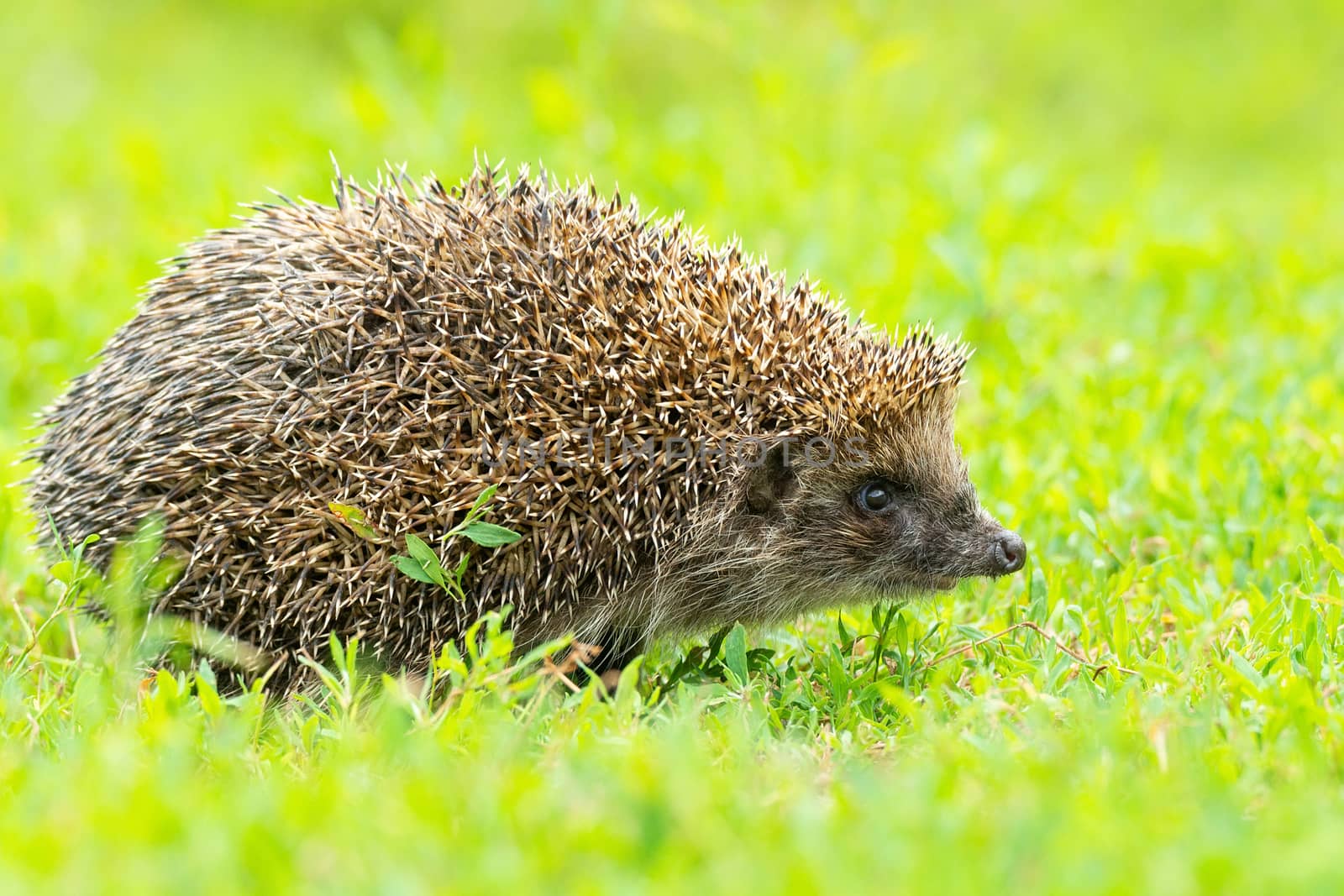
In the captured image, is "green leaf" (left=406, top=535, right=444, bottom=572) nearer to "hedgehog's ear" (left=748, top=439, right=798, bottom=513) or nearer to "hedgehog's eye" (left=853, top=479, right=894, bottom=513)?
"hedgehog's ear" (left=748, top=439, right=798, bottom=513)

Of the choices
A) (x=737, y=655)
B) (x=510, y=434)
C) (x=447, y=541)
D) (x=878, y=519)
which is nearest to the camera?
(x=447, y=541)

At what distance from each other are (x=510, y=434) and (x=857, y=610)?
74.1 inches

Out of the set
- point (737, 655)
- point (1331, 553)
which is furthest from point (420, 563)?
point (1331, 553)

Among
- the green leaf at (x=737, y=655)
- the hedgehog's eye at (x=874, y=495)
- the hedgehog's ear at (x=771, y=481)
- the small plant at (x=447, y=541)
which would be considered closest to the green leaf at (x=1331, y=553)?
the hedgehog's eye at (x=874, y=495)

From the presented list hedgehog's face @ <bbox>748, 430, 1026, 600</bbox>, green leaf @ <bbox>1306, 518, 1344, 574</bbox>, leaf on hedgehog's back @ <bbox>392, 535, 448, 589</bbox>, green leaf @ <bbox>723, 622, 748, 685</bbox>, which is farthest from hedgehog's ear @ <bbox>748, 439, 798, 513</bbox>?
green leaf @ <bbox>1306, 518, 1344, 574</bbox>

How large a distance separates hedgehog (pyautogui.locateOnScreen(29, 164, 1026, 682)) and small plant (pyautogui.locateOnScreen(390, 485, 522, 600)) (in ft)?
0.21

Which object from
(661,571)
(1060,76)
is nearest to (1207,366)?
(661,571)

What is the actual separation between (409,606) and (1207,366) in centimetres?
503

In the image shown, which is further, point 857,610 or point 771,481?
point 857,610

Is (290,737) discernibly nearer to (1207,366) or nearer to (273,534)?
(273,534)

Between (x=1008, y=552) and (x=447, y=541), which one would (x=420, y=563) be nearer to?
(x=447, y=541)

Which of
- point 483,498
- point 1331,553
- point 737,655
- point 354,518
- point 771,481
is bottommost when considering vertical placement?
point 737,655

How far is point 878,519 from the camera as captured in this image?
17.6ft

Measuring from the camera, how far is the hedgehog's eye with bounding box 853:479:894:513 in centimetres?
536
